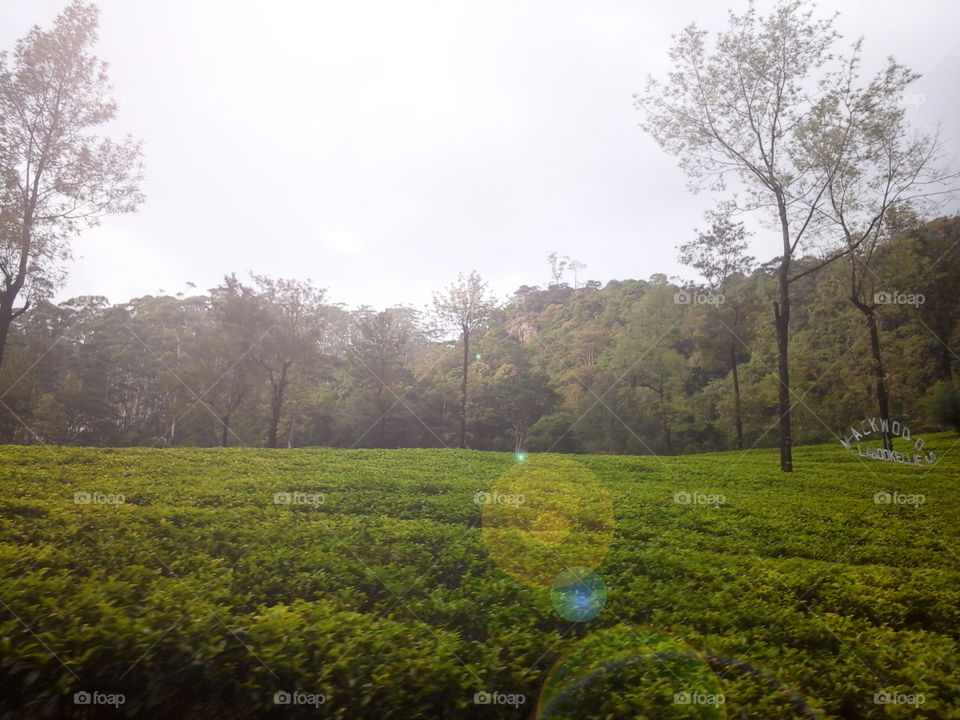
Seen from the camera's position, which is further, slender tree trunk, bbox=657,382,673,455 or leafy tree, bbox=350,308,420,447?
leafy tree, bbox=350,308,420,447

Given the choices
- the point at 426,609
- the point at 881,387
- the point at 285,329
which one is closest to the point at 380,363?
the point at 285,329

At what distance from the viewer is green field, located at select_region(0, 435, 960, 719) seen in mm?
3668

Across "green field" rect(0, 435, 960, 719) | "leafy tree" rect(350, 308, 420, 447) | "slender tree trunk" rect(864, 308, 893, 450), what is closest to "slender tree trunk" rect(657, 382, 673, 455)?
"slender tree trunk" rect(864, 308, 893, 450)

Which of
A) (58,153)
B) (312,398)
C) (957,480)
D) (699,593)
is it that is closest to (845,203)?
(957,480)

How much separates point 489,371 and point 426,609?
130 ft

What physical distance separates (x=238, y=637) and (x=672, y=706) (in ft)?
11.0

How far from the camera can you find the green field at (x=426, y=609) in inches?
144

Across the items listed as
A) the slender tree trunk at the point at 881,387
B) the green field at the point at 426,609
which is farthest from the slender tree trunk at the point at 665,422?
the green field at the point at 426,609

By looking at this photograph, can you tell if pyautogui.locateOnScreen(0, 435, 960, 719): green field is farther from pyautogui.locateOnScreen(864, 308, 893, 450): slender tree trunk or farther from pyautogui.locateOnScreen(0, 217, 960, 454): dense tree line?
pyautogui.locateOnScreen(0, 217, 960, 454): dense tree line

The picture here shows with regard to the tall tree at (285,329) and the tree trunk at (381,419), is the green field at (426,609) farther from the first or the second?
the tree trunk at (381,419)

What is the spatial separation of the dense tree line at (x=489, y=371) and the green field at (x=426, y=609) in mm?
17794

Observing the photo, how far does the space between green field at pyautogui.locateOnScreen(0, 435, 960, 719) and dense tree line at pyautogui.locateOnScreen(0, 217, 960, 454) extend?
58.4 ft

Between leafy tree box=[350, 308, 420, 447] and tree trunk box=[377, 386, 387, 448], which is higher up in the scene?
leafy tree box=[350, 308, 420, 447]

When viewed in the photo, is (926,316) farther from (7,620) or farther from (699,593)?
(7,620)
